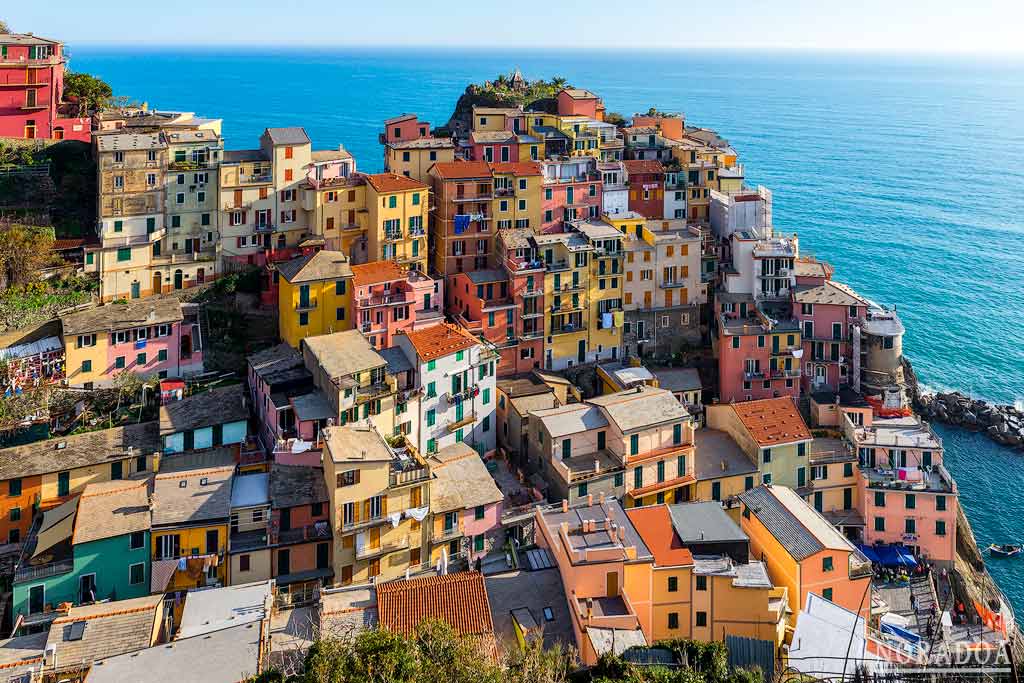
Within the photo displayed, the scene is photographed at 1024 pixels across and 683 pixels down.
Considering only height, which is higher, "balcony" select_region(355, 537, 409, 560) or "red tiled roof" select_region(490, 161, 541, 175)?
"red tiled roof" select_region(490, 161, 541, 175)

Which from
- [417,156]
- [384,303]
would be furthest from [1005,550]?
[417,156]

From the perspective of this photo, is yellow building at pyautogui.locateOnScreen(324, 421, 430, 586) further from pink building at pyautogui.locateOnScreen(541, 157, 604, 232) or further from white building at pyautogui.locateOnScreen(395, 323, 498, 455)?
pink building at pyautogui.locateOnScreen(541, 157, 604, 232)

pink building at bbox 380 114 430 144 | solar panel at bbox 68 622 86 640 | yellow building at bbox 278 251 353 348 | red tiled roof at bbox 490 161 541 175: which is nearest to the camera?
solar panel at bbox 68 622 86 640

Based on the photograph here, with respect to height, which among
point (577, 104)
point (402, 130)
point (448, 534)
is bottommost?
point (448, 534)

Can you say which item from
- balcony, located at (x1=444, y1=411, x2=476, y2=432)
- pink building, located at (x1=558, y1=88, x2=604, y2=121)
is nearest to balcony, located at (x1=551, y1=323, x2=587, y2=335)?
balcony, located at (x1=444, y1=411, x2=476, y2=432)

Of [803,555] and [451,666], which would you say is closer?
[451,666]

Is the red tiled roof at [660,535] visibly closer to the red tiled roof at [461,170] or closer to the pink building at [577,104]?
the red tiled roof at [461,170]

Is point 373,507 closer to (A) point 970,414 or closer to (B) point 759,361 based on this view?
(B) point 759,361

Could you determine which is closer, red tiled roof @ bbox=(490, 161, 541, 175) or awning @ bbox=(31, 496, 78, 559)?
awning @ bbox=(31, 496, 78, 559)
